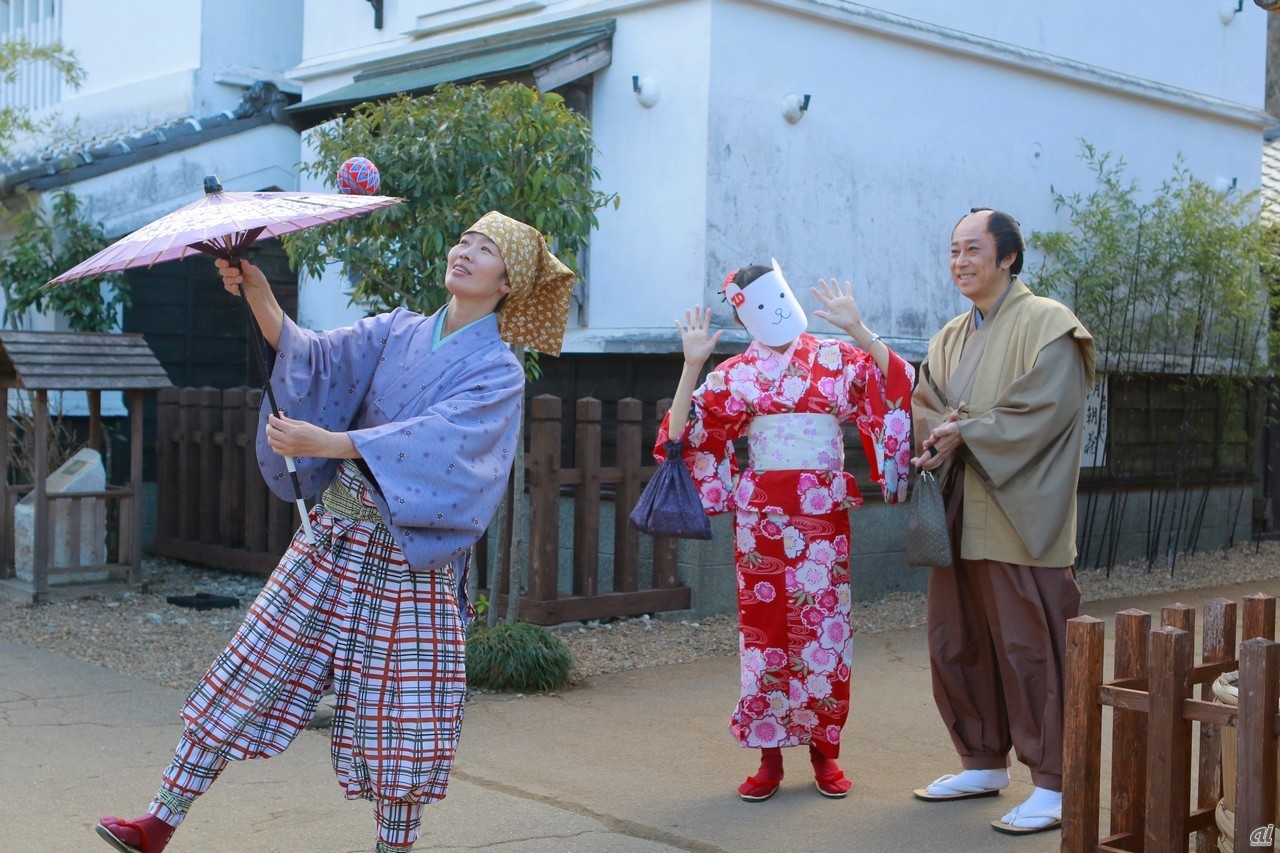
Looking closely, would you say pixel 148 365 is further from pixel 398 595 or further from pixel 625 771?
pixel 398 595

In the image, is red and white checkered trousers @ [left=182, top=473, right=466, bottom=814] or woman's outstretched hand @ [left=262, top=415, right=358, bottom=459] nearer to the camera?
woman's outstretched hand @ [left=262, top=415, right=358, bottom=459]

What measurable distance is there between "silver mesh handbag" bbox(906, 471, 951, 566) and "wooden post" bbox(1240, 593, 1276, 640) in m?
0.97

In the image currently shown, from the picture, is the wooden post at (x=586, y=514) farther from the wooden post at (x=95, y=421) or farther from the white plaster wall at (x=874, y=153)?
the wooden post at (x=95, y=421)

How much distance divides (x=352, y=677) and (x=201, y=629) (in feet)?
14.5

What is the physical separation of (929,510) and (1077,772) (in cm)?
112

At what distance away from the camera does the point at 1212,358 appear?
1036 cm

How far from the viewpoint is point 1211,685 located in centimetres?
333

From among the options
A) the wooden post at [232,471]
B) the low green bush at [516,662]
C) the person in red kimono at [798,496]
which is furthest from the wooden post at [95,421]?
the person in red kimono at [798,496]

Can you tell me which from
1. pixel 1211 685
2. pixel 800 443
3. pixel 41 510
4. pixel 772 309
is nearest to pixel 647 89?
pixel 772 309

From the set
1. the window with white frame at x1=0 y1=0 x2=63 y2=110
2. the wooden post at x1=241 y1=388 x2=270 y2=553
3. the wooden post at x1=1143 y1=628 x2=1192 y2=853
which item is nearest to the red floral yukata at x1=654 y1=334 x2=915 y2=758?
the wooden post at x1=1143 y1=628 x2=1192 y2=853

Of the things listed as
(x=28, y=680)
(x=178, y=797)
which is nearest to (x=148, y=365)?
(x=28, y=680)

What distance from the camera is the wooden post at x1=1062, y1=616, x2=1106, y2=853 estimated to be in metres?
3.27

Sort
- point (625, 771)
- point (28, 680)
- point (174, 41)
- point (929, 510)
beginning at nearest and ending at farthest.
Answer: point (929, 510) → point (625, 771) → point (28, 680) → point (174, 41)

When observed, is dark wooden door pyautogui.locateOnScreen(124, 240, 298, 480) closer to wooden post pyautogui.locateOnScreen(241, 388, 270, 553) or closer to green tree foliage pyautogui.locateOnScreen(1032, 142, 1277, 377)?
wooden post pyautogui.locateOnScreen(241, 388, 270, 553)
